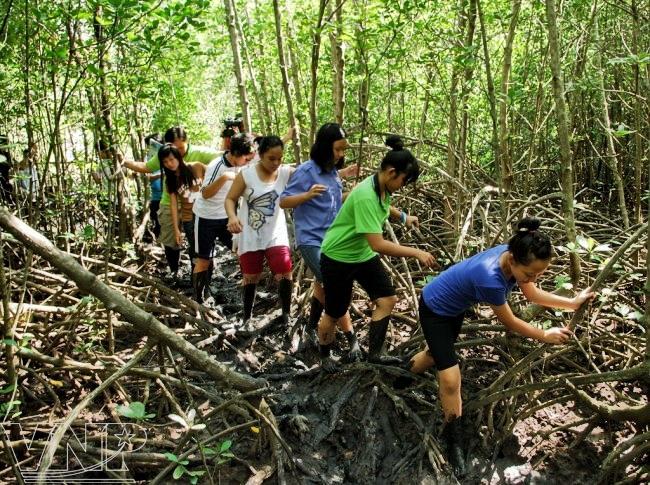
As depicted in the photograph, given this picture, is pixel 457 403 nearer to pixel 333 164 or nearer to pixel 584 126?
pixel 333 164

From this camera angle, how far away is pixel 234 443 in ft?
9.39

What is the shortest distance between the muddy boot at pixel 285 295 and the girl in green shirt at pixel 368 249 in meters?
0.56

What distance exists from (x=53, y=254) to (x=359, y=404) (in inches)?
79.7

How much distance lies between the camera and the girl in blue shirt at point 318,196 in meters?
3.23

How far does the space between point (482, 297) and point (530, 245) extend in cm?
34

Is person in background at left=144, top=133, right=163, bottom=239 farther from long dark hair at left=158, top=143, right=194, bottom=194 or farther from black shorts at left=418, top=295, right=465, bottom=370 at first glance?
black shorts at left=418, top=295, right=465, bottom=370

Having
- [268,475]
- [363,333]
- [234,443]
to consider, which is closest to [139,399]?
[234,443]

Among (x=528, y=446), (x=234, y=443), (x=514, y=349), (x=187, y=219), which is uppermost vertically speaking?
(x=187, y=219)

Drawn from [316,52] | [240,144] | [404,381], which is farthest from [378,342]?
[316,52]

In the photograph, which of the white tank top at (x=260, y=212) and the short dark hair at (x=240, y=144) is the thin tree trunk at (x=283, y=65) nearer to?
the short dark hair at (x=240, y=144)

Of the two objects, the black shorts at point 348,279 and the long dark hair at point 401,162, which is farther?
the black shorts at point 348,279

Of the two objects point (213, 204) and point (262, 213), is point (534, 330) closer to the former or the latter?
point (262, 213)

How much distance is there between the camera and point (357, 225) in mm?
2873

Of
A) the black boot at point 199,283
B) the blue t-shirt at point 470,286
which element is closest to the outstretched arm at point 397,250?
the blue t-shirt at point 470,286
